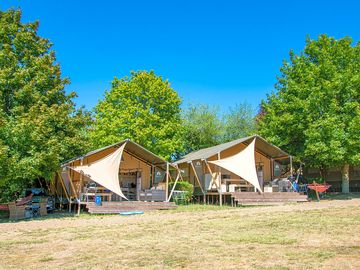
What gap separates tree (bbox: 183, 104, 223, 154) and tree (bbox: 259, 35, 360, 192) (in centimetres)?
1011

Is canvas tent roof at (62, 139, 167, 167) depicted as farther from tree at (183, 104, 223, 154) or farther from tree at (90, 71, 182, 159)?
tree at (183, 104, 223, 154)

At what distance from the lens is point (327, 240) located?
8.40 m

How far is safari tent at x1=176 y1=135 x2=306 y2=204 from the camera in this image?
2130cm

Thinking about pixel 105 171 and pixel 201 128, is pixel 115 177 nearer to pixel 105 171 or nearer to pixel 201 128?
pixel 105 171

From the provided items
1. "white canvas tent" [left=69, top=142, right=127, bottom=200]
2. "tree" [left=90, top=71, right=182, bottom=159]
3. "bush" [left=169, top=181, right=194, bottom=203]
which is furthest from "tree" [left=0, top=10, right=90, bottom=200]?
"tree" [left=90, top=71, right=182, bottom=159]

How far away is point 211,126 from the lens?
1439 inches

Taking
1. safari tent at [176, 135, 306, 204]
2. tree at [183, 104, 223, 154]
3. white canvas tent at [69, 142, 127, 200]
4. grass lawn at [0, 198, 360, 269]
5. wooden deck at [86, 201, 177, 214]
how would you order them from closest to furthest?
grass lawn at [0, 198, 360, 269] < wooden deck at [86, 201, 177, 214] < white canvas tent at [69, 142, 127, 200] < safari tent at [176, 135, 306, 204] < tree at [183, 104, 223, 154]

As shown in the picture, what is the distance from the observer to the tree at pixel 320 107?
21547 millimetres

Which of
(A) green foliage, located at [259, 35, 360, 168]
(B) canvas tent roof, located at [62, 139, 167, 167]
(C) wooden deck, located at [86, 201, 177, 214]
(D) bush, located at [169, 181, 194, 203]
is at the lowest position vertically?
(C) wooden deck, located at [86, 201, 177, 214]

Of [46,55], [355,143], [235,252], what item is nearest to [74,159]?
[46,55]

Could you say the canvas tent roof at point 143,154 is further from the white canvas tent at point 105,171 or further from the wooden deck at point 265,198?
the wooden deck at point 265,198

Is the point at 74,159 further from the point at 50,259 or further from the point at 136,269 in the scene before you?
the point at 136,269

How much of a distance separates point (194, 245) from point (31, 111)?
10.9 meters

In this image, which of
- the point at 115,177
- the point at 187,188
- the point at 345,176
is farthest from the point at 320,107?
the point at 115,177
